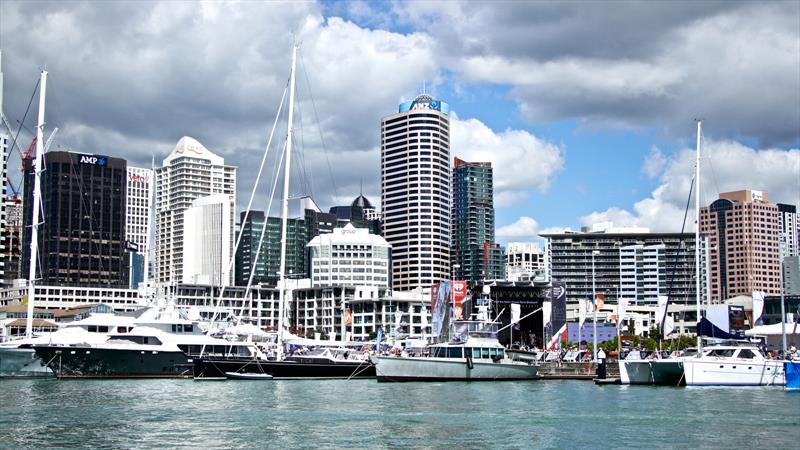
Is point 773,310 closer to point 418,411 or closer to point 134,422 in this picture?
point 418,411

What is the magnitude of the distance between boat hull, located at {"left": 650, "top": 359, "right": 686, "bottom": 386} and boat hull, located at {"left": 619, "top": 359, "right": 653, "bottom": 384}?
0.60 meters

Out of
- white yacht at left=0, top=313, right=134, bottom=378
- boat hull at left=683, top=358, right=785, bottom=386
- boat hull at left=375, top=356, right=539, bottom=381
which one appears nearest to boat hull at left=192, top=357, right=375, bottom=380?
boat hull at left=375, top=356, right=539, bottom=381

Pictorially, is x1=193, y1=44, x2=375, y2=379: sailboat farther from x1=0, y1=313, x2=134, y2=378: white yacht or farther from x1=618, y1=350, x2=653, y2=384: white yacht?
x1=618, y1=350, x2=653, y2=384: white yacht

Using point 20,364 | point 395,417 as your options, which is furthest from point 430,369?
point 20,364

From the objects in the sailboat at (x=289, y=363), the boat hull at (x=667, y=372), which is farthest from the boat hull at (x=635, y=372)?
the sailboat at (x=289, y=363)

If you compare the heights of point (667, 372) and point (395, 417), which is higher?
point (667, 372)

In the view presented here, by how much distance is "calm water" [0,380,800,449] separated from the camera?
45656 millimetres

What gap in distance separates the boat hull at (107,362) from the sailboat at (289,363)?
4.87m

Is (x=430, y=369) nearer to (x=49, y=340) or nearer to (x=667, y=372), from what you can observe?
(x=667, y=372)

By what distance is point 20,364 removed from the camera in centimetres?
9700

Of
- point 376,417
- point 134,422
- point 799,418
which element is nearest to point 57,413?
point 134,422

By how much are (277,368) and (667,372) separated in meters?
34.3

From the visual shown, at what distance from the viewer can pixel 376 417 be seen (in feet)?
181

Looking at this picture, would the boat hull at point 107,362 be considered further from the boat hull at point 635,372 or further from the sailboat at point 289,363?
the boat hull at point 635,372
